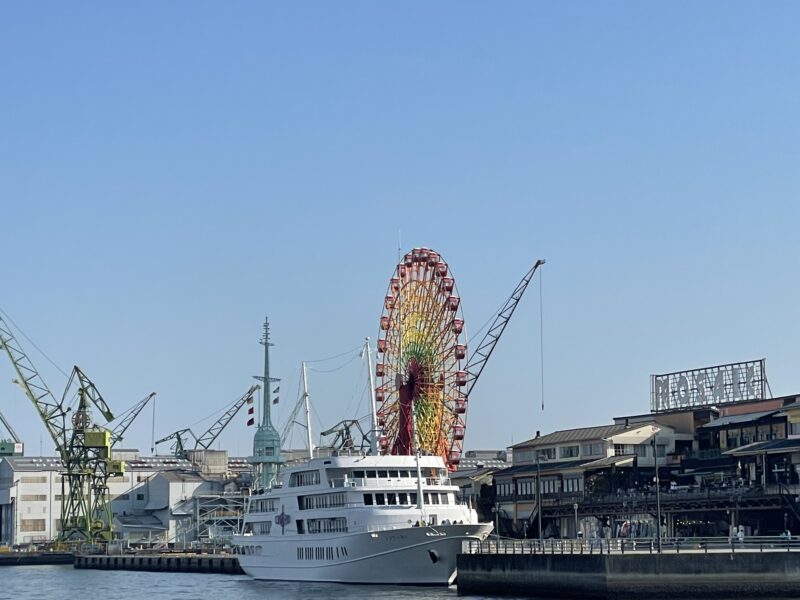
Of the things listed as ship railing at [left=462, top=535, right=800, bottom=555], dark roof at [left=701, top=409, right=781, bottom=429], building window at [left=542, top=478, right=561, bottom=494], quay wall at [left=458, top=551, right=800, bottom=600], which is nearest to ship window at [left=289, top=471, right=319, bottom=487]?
ship railing at [left=462, top=535, right=800, bottom=555]

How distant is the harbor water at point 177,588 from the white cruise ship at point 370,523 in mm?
1328

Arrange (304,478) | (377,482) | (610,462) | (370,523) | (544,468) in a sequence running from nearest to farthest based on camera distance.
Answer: (370,523)
(377,482)
(304,478)
(610,462)
(544,468)

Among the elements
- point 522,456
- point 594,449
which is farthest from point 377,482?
point 522,456

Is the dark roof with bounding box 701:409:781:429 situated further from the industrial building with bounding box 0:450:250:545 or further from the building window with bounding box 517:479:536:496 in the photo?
the industrial building with bounding box 0:450:250:545

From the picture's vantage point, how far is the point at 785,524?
102750 mm

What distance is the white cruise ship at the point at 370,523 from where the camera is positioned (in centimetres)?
9256

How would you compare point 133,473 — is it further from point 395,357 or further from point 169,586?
point 169,586

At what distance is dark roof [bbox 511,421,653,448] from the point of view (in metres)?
129

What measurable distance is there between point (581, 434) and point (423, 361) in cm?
1699

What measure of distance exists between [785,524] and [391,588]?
3153 centimetres

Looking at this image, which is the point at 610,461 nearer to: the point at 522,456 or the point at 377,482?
the point at 522,456

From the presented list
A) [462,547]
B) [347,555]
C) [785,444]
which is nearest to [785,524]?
[785,444]

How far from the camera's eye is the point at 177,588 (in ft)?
351

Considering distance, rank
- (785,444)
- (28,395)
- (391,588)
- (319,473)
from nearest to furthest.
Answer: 1. (391,588)
2. (319,473)
3. (785,444)
4. (28,395)
